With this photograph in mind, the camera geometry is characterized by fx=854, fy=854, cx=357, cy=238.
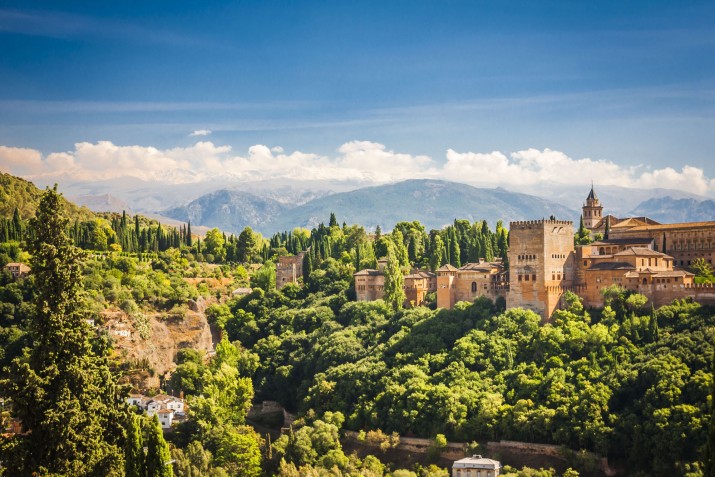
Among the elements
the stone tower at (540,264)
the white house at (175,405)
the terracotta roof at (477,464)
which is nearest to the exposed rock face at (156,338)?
the white house at (175,405)

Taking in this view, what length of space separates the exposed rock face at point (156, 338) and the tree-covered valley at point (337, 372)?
0.33 m

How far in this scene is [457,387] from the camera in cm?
5138

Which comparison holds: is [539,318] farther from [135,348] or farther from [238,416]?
[135,348]

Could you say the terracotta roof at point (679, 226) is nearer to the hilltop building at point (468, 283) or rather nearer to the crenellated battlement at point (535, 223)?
the crenellated battlement at point (535, 223)

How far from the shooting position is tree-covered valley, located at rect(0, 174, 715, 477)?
939 inches

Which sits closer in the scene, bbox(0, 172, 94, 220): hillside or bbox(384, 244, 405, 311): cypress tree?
bbox(384, 244, 405, 311): cypress tree

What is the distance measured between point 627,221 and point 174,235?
47251 mm

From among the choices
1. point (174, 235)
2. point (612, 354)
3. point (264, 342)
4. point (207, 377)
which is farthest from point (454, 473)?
point (174, 235)

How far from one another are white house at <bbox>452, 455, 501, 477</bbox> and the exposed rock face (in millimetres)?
26218

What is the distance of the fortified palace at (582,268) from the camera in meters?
52.8

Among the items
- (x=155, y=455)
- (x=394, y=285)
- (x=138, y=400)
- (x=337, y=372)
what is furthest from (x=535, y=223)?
(x=155, y=455)

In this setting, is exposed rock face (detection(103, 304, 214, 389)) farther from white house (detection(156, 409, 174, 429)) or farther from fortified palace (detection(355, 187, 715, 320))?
fortified palace (detection(355, 187, 715, 320))

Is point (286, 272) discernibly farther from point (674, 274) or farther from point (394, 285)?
point (674, 274)

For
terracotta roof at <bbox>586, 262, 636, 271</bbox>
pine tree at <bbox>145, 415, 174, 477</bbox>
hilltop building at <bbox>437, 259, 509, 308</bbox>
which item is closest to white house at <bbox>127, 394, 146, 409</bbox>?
hilltop building at <bbox>437, 259, 509, 308</bbox>
